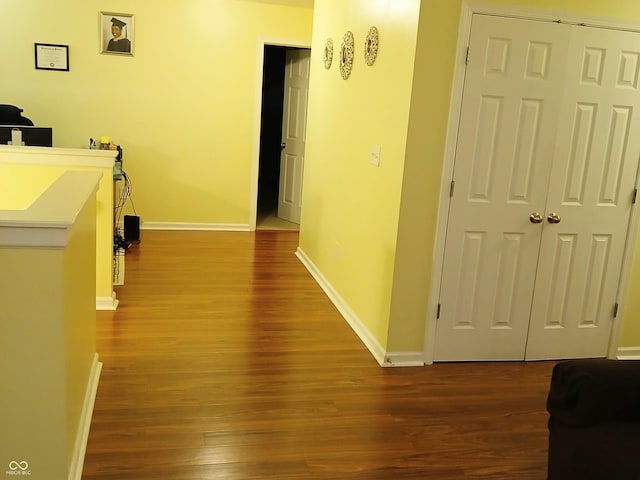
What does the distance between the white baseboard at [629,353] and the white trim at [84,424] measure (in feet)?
10.1

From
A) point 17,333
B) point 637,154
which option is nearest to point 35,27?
point 17,333

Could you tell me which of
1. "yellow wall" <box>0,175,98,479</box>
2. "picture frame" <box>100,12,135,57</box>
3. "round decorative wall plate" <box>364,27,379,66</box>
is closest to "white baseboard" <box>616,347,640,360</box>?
"round decorative wall plate" <box>364,27,379,66</box>

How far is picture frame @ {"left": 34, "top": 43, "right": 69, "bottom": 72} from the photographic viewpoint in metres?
6.02

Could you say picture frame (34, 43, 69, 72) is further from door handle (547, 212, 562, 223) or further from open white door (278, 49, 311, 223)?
door handle (547, 212, 562, 223)

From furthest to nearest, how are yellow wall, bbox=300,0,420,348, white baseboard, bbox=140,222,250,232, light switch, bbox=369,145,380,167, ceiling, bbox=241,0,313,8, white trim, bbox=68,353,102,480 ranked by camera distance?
white baseboard, bbox=140,222,250,232, ceiling, bbox=241,0,313,8, light switch, bbox=369,145,380,167, yellow wall, bbox=300,0,420,348, white trim, bbox=68,353,102,480

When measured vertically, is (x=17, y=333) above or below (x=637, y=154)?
below

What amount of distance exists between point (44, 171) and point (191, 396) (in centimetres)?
193

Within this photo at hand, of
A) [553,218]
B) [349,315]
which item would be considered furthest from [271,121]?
[553,218]

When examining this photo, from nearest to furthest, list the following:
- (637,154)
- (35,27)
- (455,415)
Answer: (455,415), (637,154), (35,27)

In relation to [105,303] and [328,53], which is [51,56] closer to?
[328,53]

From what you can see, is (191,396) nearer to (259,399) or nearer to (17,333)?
(259,399)

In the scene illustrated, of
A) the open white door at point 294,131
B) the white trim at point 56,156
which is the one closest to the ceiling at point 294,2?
the open white door at point 294,131

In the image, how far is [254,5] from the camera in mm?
6426

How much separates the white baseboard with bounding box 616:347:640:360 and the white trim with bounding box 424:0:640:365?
0.54m
